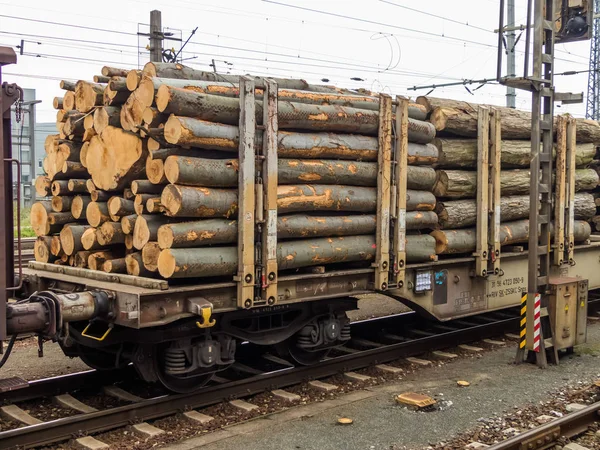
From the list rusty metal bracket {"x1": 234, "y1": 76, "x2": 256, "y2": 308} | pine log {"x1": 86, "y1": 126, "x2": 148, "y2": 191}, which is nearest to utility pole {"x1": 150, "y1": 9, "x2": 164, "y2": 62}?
pine log {"x1": 86, "y1": 126, "x2": 148, "y2": 191}

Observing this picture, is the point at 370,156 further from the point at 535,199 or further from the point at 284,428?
the point at 284,428

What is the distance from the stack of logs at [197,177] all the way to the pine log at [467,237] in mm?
31

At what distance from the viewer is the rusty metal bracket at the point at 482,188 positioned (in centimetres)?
912

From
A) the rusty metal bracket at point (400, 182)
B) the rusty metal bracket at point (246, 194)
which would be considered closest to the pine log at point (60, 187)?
the rusty metal bracket at point (246, 194)

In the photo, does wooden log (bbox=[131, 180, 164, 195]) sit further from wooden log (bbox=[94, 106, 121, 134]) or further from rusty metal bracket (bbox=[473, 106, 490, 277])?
rusty metal bracket (bbox=[473, 106, 490, 277])

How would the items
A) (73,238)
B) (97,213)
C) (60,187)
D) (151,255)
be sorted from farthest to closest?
(60,187) → (73,238) → (97,213) → (151,255)

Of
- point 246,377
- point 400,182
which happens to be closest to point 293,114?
point 400,182

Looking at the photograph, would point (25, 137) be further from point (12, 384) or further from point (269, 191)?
point (12, 384)

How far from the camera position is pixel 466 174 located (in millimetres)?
9219

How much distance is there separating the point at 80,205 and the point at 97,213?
0.43 meters

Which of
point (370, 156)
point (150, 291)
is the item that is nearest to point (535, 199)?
point (370, 156)

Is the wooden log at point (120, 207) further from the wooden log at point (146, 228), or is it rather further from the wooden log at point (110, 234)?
the wooden log at point (146, 228)

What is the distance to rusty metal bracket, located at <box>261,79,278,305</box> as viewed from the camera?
6.46 meters

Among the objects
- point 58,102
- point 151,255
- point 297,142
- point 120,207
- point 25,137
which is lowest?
point 151,255
